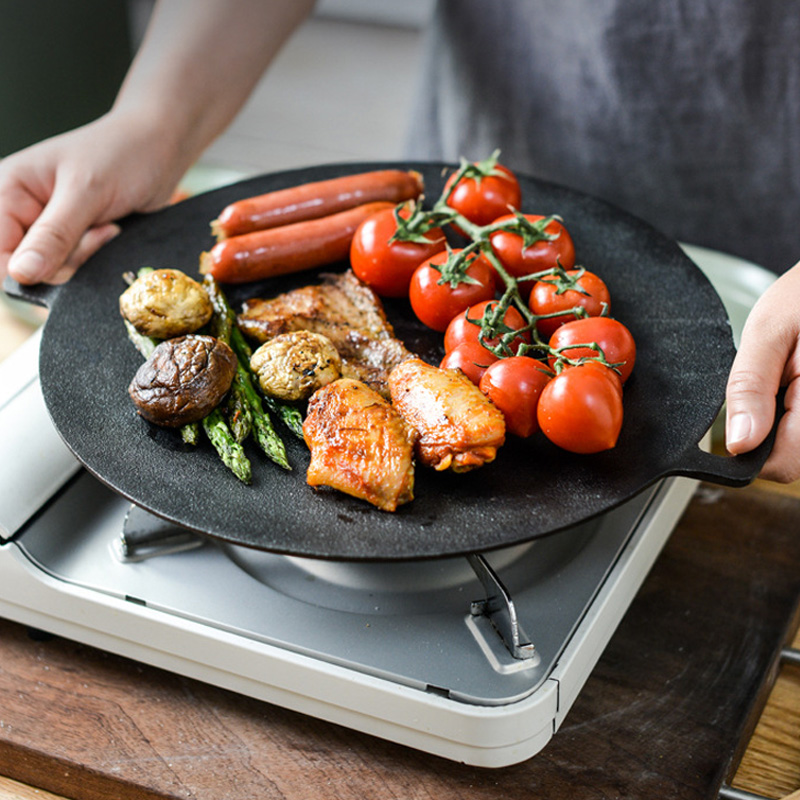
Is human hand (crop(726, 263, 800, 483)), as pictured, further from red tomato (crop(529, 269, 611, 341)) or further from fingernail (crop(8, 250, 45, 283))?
fingernail (crop(8, 250, 45, 283))

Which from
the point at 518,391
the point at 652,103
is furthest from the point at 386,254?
the point at 652,103

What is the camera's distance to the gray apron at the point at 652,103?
8.60ft

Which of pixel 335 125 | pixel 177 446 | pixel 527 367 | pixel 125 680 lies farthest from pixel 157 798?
pixel 335 125

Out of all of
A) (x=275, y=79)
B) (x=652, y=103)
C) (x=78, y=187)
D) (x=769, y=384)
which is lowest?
(x=275, y=79)

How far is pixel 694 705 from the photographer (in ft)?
5.58

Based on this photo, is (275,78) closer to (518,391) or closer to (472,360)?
(472,360)

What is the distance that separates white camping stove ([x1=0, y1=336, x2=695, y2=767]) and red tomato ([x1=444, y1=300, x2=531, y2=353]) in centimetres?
39

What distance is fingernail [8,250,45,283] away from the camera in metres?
2.08

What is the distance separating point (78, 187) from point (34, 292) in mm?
338

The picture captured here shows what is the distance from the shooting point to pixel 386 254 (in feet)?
6.68

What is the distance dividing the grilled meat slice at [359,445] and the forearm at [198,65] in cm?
125

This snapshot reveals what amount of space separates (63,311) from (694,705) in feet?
4.82

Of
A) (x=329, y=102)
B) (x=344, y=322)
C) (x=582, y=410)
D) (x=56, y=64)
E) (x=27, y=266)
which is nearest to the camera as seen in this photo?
(x=582, y=410)

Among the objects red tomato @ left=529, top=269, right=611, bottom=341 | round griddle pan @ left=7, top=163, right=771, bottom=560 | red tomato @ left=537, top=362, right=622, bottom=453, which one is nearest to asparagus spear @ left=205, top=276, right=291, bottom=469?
round griddle pan @ left=7, top=163, right=771, bottom=560
